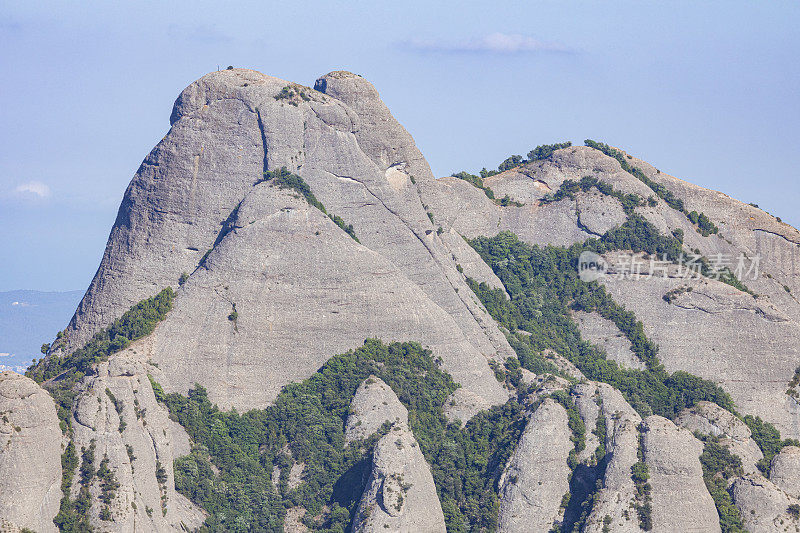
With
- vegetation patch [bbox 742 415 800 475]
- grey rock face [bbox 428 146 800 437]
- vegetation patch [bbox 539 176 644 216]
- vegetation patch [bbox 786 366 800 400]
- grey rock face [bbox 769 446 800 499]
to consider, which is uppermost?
vegetation patch [bbox 539 176 644 216]

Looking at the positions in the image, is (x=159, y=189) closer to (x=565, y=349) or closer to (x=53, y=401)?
(x=53, y=401)

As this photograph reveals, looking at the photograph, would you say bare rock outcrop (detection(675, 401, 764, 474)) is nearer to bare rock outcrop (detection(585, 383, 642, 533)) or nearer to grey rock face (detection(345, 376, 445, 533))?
bare rock outcrop (detection(585, 383, 642, 533))

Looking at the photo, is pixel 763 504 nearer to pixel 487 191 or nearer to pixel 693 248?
pixel 693 248

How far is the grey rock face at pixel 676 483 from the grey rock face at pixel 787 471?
827cm

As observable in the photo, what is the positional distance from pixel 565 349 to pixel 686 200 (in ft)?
75.6

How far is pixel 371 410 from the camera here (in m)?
96.5

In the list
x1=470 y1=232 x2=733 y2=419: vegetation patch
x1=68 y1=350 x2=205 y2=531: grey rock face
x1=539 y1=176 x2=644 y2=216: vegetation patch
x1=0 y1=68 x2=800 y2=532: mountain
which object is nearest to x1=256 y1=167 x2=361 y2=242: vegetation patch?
x1=0 y1=68 x2=800 y2=532: mountain

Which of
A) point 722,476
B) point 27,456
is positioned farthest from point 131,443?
point 722,476

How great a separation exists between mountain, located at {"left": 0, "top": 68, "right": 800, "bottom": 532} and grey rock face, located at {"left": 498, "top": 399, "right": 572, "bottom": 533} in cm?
15

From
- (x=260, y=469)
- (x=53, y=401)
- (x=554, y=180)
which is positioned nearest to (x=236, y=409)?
(x=260, y=469)

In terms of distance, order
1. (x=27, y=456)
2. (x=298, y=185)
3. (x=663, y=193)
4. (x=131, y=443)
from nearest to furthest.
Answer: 1. (x=27, y=456)
2. (x=131, y=443)
3. (x=298, y=185)
4. (x=663, y=193)

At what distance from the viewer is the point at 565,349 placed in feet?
374

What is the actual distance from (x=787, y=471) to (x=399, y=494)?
28684 millimetres

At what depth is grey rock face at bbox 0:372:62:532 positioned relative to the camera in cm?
7888
